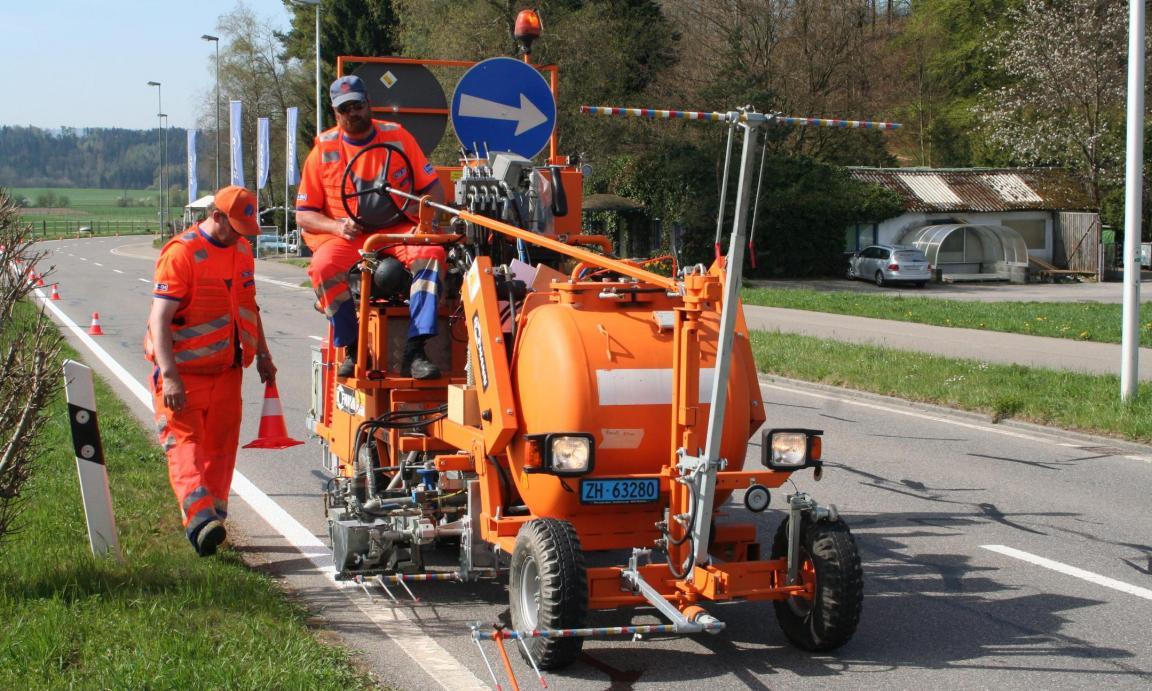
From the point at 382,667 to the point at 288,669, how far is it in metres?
0.60

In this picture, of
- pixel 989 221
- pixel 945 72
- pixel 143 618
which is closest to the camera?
pixel 143 618

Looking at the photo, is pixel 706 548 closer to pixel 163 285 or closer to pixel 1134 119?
pixel 163 285

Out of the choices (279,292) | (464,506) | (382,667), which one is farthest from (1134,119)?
(279,292)

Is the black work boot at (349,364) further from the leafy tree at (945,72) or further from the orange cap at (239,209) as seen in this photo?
the leafy tree at (945,72)

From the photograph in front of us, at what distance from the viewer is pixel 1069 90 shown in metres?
44.6

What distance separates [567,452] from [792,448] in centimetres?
100

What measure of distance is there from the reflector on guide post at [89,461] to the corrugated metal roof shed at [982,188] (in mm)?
39358

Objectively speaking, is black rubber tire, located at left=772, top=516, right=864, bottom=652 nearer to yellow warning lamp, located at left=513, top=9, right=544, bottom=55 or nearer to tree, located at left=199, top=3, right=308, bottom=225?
yellow warning lamp, located at left=513, top=9, right=544, bottom=55

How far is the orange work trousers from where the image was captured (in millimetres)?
6922

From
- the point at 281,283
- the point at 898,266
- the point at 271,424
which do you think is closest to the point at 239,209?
the point at 271,424

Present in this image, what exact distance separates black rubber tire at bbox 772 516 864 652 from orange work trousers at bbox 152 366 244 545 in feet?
10.3

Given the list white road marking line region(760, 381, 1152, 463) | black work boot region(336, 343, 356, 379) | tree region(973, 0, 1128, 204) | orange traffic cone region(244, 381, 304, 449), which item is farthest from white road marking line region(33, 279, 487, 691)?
tree region(973, 0, 1128, 204)

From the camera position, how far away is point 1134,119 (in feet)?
42.7

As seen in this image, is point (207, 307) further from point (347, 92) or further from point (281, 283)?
point (281, 283)
